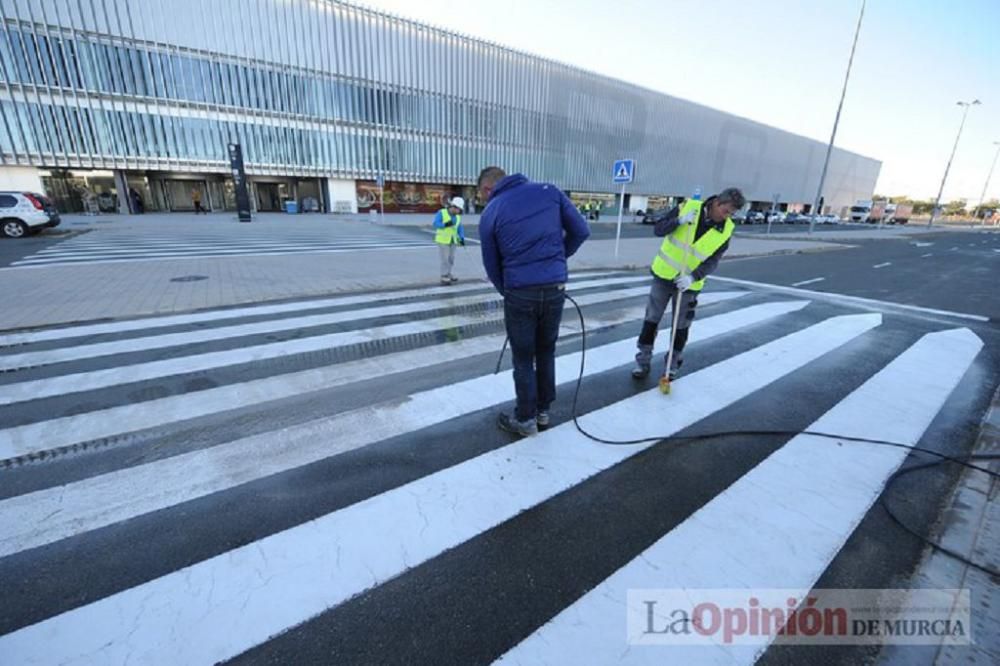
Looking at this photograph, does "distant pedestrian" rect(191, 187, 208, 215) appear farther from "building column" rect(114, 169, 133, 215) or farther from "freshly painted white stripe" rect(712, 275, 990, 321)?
"freshly painted white stripe" rect(712, 275, 990, 321)

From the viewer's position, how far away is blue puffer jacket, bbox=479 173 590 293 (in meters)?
3.14

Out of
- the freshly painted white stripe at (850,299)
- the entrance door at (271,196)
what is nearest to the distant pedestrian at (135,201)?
the entrance door at (271,196)

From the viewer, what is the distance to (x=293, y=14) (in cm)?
3312

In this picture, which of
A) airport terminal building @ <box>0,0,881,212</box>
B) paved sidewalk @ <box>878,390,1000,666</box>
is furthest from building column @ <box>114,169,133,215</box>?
paved sidewalk @ <box>878,390,1000,666</box>

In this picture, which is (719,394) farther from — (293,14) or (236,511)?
(293,14)

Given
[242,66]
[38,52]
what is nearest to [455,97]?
[242,66]

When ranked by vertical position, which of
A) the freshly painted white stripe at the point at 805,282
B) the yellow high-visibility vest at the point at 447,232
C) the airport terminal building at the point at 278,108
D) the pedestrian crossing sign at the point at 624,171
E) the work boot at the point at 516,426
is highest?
the airport terminal building at the point at 278,108

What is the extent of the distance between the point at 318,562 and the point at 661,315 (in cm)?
389

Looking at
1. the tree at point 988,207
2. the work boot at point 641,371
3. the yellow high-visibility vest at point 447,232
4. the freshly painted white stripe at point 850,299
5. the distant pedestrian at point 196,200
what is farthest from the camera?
the tree at point 988,207

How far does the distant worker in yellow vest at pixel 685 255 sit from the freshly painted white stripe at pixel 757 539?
59.9 inches

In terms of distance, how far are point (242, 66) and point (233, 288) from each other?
1344 inches

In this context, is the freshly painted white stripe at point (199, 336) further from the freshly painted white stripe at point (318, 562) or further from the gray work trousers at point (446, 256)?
the freshly painted white stripe at point (318, 562)

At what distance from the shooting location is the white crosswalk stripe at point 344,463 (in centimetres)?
196

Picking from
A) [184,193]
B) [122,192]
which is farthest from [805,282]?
[184,193]
